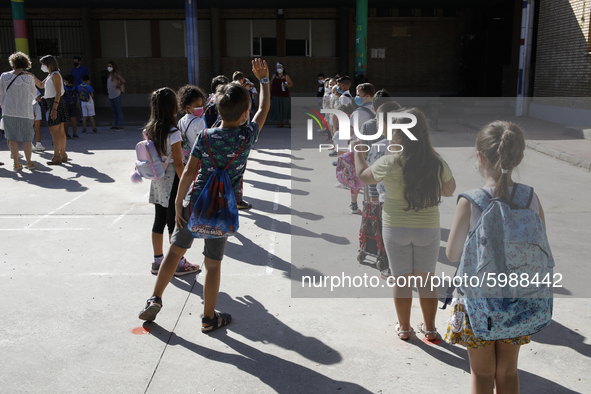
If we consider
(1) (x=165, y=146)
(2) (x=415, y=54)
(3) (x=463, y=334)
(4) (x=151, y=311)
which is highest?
(2) (x=415, y=54)

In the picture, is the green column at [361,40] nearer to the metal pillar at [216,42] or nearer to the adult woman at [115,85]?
the metal pillar at [216,42]

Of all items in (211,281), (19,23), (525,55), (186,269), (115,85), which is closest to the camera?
(211,281)

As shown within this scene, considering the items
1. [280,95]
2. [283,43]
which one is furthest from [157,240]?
[283,43]

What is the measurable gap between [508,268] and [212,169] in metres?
1.91

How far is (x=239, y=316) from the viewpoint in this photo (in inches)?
154

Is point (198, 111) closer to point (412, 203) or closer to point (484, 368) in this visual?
point (412, 203)

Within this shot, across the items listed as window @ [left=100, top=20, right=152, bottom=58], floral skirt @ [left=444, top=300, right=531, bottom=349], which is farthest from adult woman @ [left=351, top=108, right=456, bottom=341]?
window @ [left=100, top=20, right=152, bottom=58]

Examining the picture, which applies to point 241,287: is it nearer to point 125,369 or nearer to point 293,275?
point 293,275

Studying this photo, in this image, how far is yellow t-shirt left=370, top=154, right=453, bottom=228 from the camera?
328 centimetres

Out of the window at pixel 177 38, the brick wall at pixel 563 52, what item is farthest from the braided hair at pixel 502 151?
the window at pixel 177 38

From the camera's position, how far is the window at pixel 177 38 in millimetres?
24812

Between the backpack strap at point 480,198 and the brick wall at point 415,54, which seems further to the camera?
the brick wall at point 415,54

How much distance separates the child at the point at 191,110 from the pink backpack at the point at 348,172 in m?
1.77

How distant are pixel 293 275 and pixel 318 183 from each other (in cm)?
395
